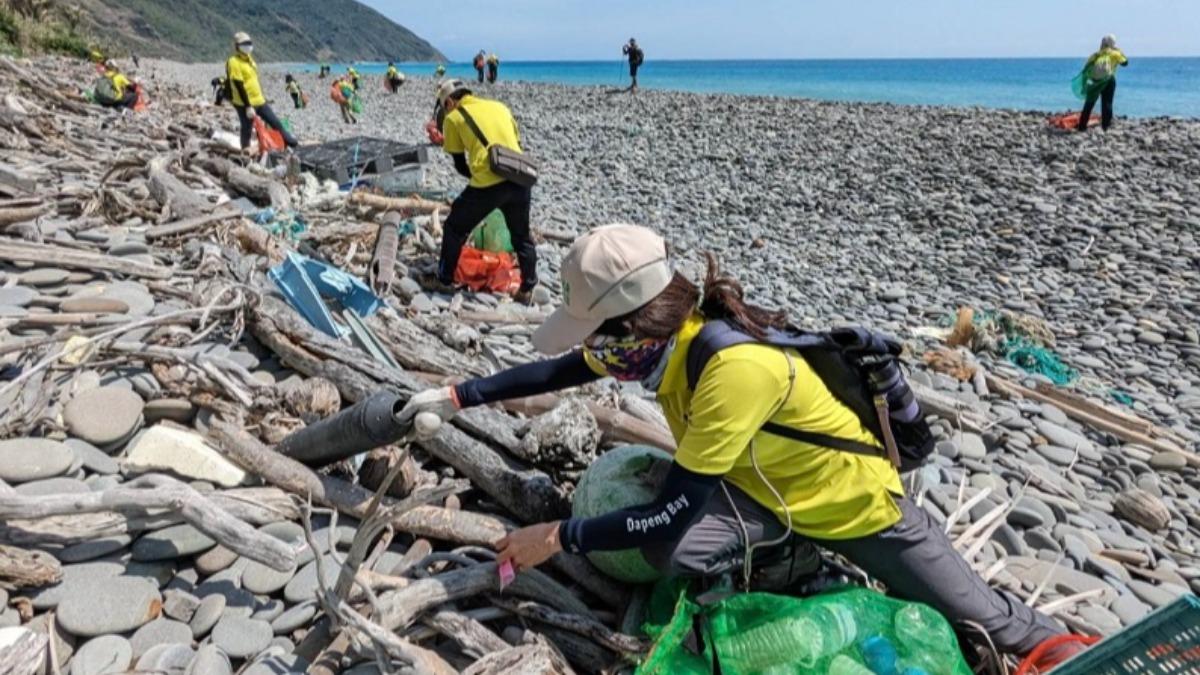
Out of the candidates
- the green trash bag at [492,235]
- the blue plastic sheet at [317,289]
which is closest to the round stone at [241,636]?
the blue plastic sheet at [317,289]

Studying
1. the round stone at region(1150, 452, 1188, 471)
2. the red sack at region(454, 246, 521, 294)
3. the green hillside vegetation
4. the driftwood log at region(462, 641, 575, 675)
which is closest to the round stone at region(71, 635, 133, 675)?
the driftwood log at region(462, 641, 575, 675)

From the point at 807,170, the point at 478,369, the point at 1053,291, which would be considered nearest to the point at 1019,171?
the point at 807,170

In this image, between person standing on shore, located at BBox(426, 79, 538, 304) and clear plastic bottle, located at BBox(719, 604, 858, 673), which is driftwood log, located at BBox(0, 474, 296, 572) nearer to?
clear plastic bottle, located at BBox(719, 604, 858, 673)

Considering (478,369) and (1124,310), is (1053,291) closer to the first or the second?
(1124,310)

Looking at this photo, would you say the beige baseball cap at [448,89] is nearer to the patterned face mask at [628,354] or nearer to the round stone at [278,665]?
the patterned face mask at [628,354]

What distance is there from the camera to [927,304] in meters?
8.16

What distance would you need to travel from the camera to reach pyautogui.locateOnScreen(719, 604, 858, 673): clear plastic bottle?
2.30 m

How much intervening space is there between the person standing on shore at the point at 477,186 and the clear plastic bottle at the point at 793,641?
4450 millimetres

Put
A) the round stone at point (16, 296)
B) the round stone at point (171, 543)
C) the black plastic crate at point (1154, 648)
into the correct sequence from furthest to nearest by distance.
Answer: the round stone at point (16, 296), the round stone at point (171, 543), the black plastic crate at point (1154, 648)

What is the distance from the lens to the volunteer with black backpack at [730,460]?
86.3 inches

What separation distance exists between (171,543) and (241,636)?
0.51m

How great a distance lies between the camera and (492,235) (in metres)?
6.79

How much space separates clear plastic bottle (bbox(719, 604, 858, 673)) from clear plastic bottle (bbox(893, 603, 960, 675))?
17cm

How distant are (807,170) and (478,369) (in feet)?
38.1
